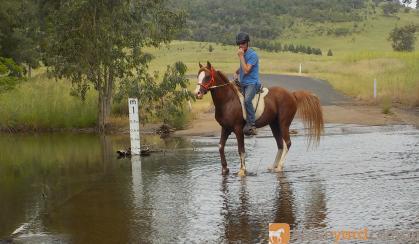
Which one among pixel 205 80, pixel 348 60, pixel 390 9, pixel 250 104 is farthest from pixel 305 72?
pixel 390 9

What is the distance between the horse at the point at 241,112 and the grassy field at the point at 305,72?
9.94 meters

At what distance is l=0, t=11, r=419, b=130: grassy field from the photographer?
2312 centimetres

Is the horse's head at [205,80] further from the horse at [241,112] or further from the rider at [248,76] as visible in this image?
the rider at [248,76]

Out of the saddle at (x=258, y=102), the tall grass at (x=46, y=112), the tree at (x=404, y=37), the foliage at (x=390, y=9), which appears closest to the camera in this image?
the saddle at (x=258, y=102)

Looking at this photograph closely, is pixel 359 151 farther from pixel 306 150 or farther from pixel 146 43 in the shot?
pixel 146 43

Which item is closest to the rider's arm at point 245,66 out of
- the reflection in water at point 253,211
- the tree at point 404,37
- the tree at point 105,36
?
the reflection in water at point 253,211

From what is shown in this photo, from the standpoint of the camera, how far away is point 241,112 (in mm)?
12086

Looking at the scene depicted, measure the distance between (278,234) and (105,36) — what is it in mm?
16136

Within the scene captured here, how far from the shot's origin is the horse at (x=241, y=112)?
11930 mm

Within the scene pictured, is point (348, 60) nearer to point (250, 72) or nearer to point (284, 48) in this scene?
point (284, 48)

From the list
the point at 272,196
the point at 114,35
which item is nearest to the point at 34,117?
the point at 114,35

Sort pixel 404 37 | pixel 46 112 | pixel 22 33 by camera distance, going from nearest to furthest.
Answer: pixel 46 112, pixel 22 33, pixel 404 37

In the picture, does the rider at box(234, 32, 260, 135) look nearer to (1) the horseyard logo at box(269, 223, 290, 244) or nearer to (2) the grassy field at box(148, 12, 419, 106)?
(1) the horseyard logo at box(269, 223, 290, 244)

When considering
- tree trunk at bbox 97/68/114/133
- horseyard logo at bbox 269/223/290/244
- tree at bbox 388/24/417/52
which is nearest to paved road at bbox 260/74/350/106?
tree trunk at bbox 97/68/114/133
